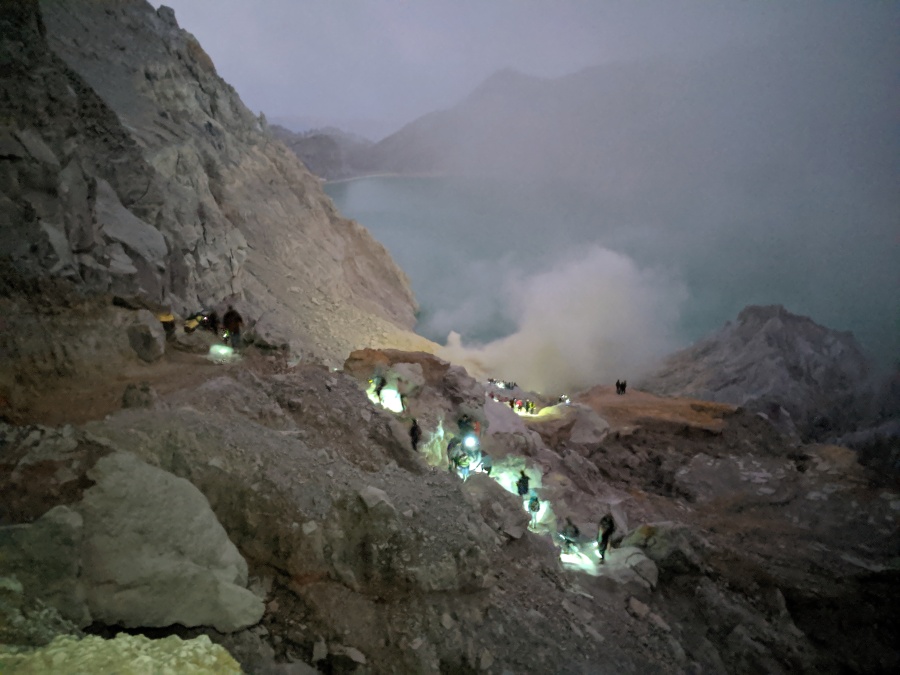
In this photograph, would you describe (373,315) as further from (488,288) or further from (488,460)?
(488,288)

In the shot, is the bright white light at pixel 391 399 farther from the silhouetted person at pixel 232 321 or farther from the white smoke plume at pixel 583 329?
the white smoke plume at pixel 583 329

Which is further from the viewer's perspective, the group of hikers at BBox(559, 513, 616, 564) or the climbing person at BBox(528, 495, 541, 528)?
the climbing person at BBox(528, 495, 541, 528)

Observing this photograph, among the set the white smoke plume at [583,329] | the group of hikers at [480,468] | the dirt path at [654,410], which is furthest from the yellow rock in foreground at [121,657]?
the white smoke plume at [583,329]

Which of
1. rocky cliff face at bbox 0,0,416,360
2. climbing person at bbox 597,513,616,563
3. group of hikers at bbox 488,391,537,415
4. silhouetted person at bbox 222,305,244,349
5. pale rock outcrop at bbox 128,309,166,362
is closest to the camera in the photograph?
rocky cliff face at bbox 0,0,416,360

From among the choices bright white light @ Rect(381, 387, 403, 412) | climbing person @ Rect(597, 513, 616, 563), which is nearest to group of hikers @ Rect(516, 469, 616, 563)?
climbing person @ Rect(597, 513, 616, 563)

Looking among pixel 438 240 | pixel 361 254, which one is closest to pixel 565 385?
pixel 361 254

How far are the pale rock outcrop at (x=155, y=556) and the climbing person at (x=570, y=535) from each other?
7326mm

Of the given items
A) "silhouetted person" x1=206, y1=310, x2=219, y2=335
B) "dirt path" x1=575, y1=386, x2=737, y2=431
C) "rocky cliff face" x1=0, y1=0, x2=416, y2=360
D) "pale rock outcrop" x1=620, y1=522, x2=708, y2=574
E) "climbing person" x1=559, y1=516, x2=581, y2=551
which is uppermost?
"rocky cliff face" x1=0, y1=0, x2=416, y2=360

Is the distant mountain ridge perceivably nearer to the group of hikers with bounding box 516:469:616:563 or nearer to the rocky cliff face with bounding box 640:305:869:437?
the rocky cliff face with bounding box 640:305:869:437

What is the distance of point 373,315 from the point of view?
2645 centimetres

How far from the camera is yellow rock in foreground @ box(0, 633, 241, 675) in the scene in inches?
94.0

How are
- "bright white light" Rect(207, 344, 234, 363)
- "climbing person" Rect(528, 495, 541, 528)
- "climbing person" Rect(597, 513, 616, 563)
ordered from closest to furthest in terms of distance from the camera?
"bright white light" Rect(207, 344, 234, 363) → "climbing person" Rect(597, 513, 616, 563) → "climbing person" Rect(528, 495, 541, 528)

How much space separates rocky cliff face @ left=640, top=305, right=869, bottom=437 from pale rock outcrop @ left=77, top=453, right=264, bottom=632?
75.2ft

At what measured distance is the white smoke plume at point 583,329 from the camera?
1272 inches
